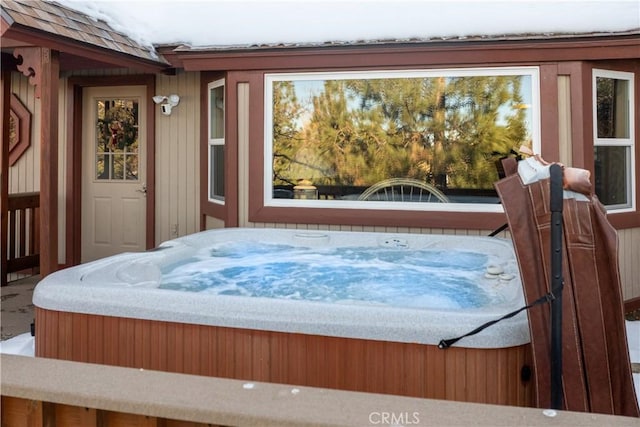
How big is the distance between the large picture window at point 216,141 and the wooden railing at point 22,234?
1969mm

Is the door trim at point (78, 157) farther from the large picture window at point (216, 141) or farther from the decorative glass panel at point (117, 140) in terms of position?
the large picture window at point (216, 141)

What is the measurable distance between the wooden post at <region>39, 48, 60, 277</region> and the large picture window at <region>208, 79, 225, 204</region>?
6.04 ft

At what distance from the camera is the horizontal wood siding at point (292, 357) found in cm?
204

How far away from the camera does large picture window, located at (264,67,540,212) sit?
5039 millimetres

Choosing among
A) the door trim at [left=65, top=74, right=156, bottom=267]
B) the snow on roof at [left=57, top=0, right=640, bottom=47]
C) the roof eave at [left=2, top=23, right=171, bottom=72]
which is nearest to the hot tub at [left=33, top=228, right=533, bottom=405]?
the roof eave at [left=2, top=23, right=171, bottom=72]

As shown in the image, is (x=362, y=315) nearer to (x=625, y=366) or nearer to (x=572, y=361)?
(x=572, y=361)

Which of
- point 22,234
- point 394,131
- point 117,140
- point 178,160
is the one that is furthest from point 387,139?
point 22,234

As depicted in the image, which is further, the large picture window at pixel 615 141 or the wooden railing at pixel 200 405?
the large picture window at pixel 615 141

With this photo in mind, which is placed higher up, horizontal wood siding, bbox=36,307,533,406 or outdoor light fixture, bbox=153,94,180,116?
outdoor light fixture, bbox=153,94,180,116

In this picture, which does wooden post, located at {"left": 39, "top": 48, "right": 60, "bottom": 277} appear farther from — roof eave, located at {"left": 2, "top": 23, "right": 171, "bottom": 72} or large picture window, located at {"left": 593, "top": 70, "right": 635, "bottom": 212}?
large picture window, located at {"left": 593, "top": 70, "right": 635, "bottom": 212}

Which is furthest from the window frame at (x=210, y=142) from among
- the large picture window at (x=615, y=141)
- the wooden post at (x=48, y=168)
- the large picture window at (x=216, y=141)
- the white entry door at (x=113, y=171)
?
the large picture window at (x=615, y=141)

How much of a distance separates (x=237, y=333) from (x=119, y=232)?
15.0ft

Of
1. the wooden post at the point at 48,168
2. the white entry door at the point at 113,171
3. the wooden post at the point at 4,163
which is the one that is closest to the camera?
the wooden post at the point at 48,168

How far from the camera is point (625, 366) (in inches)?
77.6
